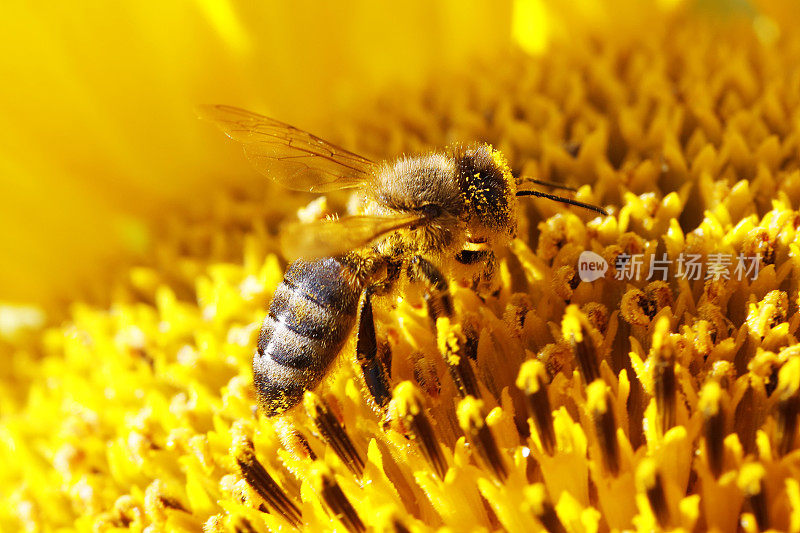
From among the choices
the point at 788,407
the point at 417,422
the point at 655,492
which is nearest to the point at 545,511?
the point at 655,492

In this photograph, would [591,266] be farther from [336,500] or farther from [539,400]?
[336,500]

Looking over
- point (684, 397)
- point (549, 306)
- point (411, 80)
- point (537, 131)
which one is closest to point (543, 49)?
point (411, 80)

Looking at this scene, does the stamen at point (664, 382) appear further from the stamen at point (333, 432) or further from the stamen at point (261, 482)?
the stamen at point (261, 482)

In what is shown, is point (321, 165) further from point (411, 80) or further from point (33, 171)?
point (33, 171)

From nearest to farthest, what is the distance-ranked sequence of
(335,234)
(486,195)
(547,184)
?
(335,234)
(486,195)
(547,184)

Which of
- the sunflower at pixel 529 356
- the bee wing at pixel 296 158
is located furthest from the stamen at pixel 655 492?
the bee wing at pixel 296 158

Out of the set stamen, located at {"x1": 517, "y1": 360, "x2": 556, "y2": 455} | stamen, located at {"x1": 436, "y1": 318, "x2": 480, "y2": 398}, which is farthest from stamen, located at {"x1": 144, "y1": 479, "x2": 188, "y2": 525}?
stamen, located at {"x1": 517, "y1": 360, "x2": 556, "y2": 455}

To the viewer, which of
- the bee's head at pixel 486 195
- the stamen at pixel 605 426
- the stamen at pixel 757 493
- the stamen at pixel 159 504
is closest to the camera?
the stamen at pixel 757 493
